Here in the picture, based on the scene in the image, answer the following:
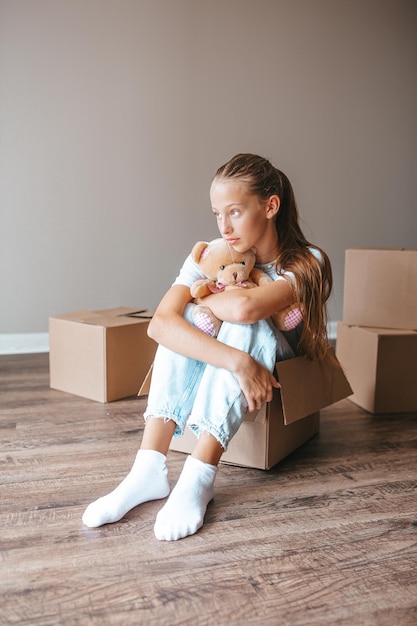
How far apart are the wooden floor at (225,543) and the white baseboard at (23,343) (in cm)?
113

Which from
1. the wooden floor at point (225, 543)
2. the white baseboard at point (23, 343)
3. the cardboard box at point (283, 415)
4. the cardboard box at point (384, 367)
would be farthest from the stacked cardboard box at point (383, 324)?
the white baseboard at point (23, 343)

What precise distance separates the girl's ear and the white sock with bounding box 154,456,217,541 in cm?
60

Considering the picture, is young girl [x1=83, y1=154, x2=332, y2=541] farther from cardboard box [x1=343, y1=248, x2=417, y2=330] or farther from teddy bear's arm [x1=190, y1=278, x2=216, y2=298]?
cardboard box [x1=343, y1=248, x2=417, y2=330]

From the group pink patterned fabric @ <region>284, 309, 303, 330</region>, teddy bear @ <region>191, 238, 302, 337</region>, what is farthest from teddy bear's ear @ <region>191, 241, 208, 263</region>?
pink patterned fabric @ <region>284, 309, 303, 330</region>

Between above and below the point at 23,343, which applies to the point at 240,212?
above

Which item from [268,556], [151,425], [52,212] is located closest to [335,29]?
[52,212]

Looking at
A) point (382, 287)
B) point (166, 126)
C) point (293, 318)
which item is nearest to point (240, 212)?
point (293, 318)

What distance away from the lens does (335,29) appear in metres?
3.22

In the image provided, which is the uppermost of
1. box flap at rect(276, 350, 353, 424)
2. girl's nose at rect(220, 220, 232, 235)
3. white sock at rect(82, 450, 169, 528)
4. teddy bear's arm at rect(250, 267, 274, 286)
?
girl's nose at rect(220, 220, 232, 235)

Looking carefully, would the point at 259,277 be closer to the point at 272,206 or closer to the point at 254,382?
the point at 272,206

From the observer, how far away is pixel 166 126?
3.05m

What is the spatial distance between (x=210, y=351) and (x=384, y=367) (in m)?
0.88

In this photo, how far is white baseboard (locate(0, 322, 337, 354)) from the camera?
9.81 feet

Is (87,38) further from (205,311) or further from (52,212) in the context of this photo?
(205,311)
